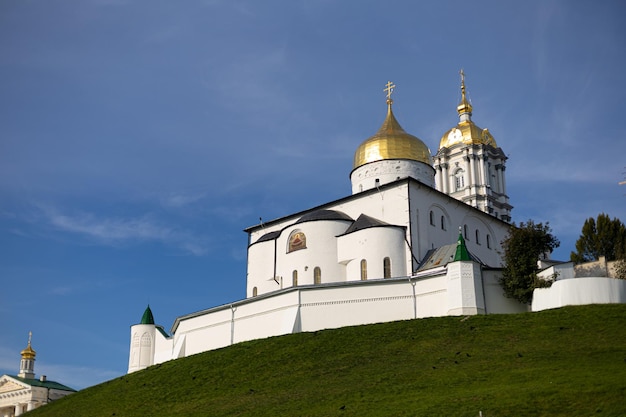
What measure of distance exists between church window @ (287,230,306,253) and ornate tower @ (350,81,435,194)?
237 inches

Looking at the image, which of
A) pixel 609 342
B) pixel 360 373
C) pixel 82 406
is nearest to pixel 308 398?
pixel 360 373

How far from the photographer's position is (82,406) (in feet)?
110

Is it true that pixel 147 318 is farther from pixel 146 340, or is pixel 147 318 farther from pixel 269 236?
pixel 269 236

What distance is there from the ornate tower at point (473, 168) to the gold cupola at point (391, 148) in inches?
851

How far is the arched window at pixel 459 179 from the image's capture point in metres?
70.9

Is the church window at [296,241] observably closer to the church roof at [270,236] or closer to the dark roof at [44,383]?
the church roof at [270,236]

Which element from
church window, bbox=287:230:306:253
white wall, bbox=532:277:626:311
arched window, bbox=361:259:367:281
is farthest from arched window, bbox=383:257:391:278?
white wall, bbox=532:277:626:311

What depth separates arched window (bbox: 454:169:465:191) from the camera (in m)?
70.9

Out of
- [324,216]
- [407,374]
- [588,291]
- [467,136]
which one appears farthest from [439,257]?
[467,136]

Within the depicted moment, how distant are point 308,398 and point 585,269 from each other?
1832cm

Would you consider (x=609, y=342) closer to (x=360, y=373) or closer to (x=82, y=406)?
(x=360, y=373)

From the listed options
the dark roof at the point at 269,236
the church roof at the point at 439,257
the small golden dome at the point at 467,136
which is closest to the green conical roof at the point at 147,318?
the dark roof at the point at 269,236

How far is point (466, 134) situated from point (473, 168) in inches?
142

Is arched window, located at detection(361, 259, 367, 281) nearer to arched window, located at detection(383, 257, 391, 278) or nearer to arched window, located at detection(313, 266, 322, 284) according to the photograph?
arched window, located at detection(383, 257, 391, 278)
